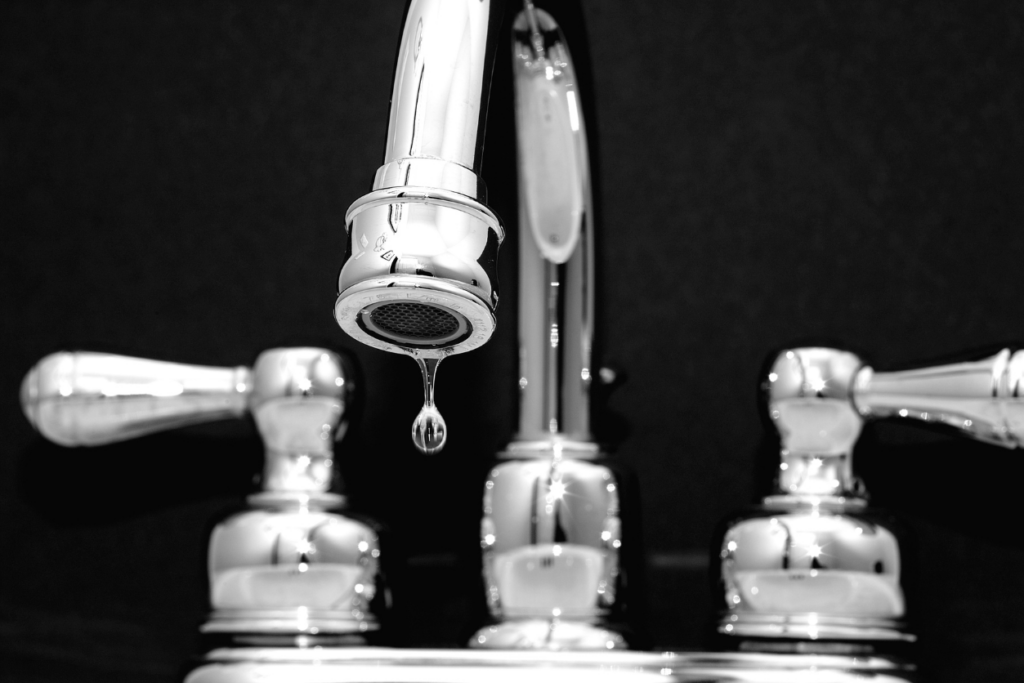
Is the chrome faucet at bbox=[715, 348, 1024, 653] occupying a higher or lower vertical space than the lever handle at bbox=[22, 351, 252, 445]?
lower

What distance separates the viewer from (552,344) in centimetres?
55

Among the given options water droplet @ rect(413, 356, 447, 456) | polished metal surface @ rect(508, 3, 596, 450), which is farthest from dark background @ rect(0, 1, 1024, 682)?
water droplet @ rect(413, 356, 447, 456)

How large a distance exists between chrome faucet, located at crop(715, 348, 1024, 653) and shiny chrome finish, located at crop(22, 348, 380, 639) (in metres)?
0.19

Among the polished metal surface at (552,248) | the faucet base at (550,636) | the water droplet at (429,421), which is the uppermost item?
the polished metal surface at (552,248)

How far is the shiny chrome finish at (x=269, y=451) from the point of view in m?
0.54

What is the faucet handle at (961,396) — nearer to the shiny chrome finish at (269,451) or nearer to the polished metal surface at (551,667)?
the polished metal surface at (551,667)

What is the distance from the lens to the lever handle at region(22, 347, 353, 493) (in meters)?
0.57

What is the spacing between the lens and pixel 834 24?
68 centimetres

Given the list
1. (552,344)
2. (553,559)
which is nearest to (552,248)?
(552,344)

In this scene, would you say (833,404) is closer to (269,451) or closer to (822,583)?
(822,583)

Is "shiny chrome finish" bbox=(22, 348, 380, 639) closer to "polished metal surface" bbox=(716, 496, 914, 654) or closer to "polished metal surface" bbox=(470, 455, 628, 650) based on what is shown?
"polished metal surface" bbox=(470, 455, 628, 650)

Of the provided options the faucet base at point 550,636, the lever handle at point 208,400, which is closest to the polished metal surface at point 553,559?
the faucet base at point 550,636

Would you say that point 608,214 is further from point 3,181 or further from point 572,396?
point 3,181

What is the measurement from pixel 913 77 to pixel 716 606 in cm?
35
